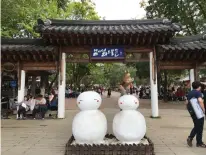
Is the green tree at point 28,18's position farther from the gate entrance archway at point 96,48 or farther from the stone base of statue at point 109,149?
the stone base of statue at point 109,149

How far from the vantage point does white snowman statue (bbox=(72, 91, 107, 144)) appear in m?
6.14

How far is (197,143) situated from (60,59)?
7.48m

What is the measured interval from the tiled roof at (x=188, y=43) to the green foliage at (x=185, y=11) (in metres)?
8.46

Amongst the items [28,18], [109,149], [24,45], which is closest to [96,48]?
[24,45]

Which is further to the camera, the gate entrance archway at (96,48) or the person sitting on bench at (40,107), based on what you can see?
the person sitting on bench at (40,107)

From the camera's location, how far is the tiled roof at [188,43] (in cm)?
1159

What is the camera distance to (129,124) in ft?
20.5

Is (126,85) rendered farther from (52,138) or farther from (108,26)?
(108,26)

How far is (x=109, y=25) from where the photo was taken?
13.5 m

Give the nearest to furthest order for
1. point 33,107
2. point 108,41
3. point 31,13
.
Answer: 1. point 108,41
2. point 33,107
3. point 31,13

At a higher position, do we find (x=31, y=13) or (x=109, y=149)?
(x=31, y=13)

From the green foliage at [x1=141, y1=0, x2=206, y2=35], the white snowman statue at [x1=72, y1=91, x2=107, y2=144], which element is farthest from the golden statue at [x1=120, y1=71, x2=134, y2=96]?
the green foliage at [x1=141, y1=0, x2=206, y2=35]

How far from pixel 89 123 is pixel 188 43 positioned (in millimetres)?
7983

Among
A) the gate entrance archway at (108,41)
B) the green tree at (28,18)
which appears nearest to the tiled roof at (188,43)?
the gate entrance archway at (108,41)
